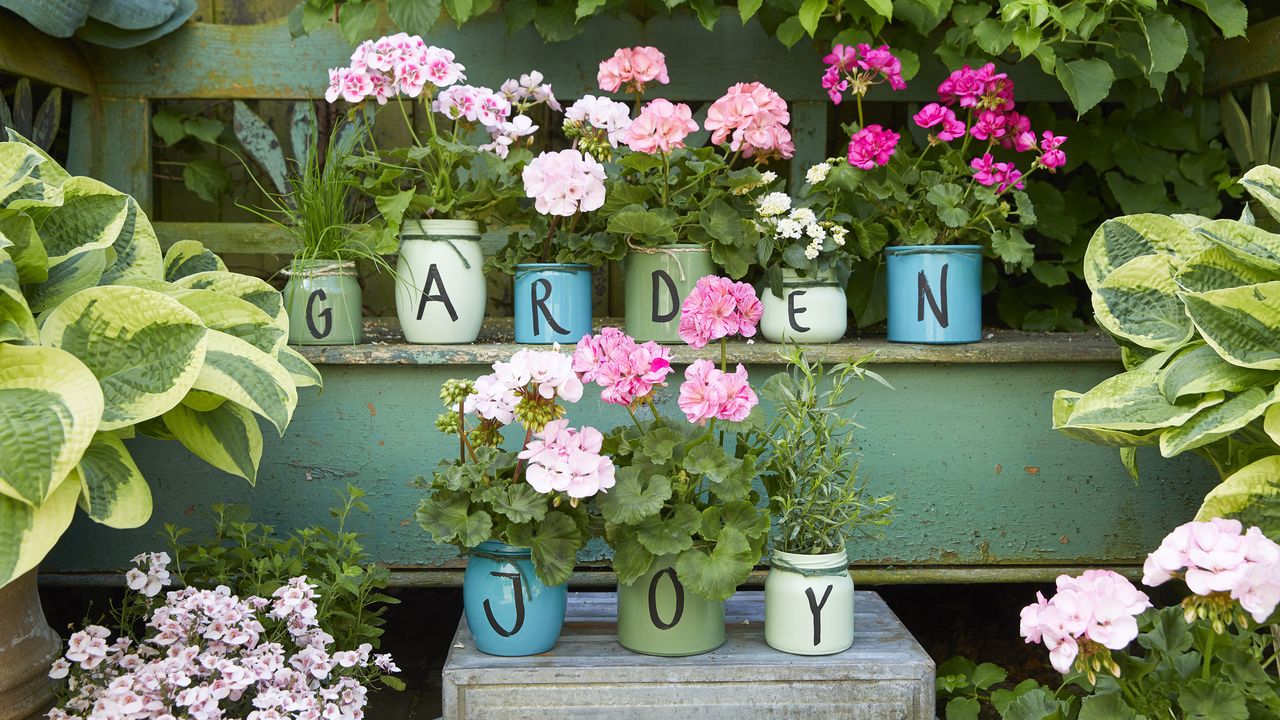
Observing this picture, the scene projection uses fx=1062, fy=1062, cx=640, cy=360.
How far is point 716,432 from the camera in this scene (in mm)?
1628

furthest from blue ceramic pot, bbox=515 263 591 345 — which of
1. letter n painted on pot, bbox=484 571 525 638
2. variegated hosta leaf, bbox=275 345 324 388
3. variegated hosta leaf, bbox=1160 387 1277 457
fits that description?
variegated hosta leaf, bbox=1160 387 1277 457

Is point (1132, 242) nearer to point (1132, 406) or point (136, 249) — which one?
point (1132, 406)

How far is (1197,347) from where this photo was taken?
128 centimetres

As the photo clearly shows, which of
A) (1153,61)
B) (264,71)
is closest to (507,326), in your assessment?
(264,71)

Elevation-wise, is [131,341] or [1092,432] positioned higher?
[131,341]

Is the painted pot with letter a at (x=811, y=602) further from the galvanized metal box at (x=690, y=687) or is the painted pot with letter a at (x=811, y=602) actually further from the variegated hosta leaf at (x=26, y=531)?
the variegated hosta leaf at (x=26, y=531)

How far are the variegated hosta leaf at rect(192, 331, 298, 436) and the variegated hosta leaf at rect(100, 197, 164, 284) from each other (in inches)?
7.9

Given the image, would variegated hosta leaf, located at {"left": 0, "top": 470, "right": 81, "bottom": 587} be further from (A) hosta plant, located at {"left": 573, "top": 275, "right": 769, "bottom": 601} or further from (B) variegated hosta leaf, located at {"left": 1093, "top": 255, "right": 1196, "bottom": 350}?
(B) variegated hosta leaf, located at {"left": 1093, "top": 255, "right": 1196, "bottom": 350}

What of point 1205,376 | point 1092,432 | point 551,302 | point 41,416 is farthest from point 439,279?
point 1205,376

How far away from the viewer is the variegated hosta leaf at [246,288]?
1.40 meters

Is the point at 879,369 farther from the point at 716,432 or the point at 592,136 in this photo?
the point at 592,136

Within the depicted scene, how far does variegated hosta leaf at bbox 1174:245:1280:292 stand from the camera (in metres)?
1.27

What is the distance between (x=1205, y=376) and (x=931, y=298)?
0.54m

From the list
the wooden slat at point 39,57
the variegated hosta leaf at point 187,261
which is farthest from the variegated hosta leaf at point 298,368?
the wooden slat at point 39,57
